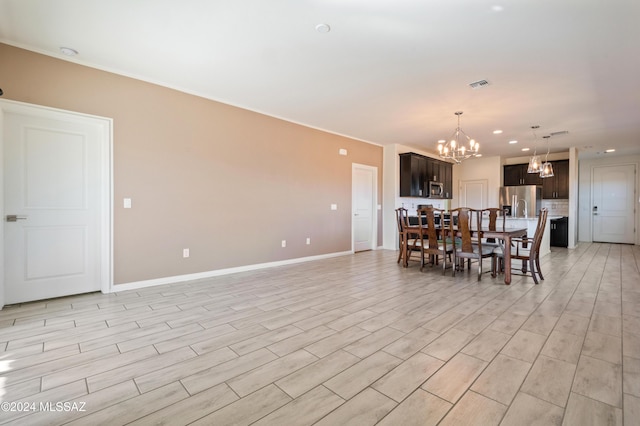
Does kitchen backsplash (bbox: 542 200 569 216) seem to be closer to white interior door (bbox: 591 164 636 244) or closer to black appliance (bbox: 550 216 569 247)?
black appliance (bbox: 550 216 569 247)

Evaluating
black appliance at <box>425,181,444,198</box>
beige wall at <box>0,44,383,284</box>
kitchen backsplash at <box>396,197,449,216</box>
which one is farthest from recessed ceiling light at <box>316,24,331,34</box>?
black appliance at <box>425,181,444,198</box>

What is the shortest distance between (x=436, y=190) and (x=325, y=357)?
695cm

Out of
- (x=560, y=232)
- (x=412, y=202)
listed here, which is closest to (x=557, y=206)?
(x=560, y=232)

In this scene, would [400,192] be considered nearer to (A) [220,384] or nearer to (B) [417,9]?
(B) [417,9]

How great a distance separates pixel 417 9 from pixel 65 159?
3.85 m

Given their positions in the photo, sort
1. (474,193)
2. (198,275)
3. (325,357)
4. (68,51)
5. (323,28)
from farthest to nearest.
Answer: (474,193) < (198,275) < (68,51) < (323,28) < (325,357)

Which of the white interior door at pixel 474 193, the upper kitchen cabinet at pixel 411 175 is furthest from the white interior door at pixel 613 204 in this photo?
the upper kitchen cabinet at pixel 411 175

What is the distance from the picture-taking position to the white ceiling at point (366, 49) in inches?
93.2

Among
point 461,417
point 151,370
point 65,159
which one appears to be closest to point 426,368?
point 461,417

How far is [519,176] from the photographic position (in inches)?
344

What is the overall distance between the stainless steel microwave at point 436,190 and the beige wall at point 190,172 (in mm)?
3379

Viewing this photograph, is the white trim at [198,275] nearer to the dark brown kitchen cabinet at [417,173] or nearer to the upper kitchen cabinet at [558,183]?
the dark brown kitchen cabinet at [417,173]

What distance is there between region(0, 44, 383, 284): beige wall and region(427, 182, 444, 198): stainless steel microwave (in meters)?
3.38

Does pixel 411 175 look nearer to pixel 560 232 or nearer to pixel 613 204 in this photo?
pixel 560 232
